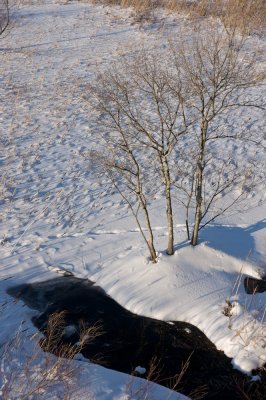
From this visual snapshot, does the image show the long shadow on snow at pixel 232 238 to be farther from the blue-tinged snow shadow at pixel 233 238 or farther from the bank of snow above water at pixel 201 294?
the bank of snow above water at pixel 201 294

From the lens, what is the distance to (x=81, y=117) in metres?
13.8

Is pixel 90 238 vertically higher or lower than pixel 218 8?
lower

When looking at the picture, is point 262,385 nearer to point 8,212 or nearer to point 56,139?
point 8,212

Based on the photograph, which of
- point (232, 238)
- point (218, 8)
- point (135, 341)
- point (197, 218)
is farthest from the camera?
point (218, 8)

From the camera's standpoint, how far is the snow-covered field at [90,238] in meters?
6.86

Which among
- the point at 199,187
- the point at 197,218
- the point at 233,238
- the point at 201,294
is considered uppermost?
the point at 199,187

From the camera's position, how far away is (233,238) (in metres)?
8.51

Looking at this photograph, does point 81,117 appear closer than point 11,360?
No

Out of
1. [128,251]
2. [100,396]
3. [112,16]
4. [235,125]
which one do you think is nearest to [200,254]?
[128,251]

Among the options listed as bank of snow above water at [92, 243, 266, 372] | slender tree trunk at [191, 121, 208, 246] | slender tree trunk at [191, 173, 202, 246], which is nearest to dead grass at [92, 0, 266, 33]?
slender tree trunk at [191, 121, 208, 246]

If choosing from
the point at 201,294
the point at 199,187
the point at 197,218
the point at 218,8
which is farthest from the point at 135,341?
the point at 218,8

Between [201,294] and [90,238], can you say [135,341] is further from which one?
[90,238]

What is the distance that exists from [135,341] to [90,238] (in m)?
2.86

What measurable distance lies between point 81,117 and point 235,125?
4.59 metres
